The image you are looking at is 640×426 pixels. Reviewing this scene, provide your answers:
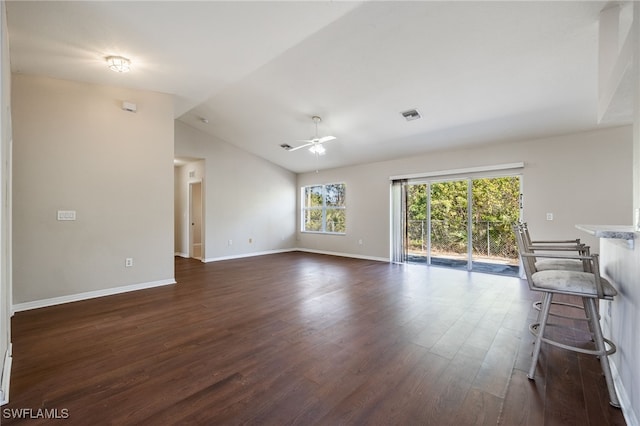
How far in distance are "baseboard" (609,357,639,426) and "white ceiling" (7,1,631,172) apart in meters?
2.21

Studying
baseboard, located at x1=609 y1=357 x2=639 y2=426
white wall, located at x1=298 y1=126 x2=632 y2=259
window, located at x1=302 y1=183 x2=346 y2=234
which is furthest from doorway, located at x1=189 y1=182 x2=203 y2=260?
baseboard, located at x1=609 y1=357 x2=639 y2=426

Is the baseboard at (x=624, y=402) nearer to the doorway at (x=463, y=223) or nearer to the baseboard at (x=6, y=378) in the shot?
the baseboard at (x=6, y=378)

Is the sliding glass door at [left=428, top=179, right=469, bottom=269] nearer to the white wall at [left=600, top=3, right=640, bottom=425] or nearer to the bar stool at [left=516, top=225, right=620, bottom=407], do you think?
the white wall at [left=600, top=3, right=640, bottom=425]

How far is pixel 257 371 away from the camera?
201 cm

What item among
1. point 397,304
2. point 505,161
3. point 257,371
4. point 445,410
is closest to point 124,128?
point 257,371

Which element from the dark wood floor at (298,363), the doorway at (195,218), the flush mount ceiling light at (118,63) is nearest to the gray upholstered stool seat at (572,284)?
the dark wood floor at (298,363)

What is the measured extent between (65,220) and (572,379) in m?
5.53

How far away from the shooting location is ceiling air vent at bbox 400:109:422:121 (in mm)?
4418

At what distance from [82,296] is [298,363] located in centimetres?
344

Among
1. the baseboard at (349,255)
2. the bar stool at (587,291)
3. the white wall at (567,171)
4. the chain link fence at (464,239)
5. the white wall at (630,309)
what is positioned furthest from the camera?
the baseboard at (349,255)

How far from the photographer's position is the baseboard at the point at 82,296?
130 inches

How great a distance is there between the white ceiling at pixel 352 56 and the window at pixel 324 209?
10.1ft

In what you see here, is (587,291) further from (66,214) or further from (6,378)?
(66,214)

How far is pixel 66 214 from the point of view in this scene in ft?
11.8
